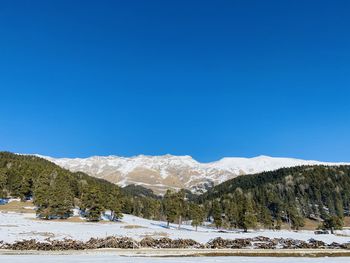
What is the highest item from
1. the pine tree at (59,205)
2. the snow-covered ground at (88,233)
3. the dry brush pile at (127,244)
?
the pine tree at (59,205)

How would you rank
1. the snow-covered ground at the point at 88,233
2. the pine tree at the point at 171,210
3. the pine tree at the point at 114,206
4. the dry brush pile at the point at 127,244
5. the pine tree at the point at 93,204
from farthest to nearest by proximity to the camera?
the pine tree at the point at 114,206 < the pine tree at the point at 171,210 < the pine tree at the point at 93,204 < the snow-covered ground at the point at 88,233 < the dry brush pile at the point at 127,244

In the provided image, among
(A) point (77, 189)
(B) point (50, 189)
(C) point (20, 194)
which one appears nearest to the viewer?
(B) point (50, 189)

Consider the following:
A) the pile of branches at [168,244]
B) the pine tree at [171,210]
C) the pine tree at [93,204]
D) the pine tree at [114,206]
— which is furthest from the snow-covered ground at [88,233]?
the pine tree at [114,206]

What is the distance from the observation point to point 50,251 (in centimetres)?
4838

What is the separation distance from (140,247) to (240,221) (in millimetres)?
92258

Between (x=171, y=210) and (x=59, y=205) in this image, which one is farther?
(x=171, y=210)

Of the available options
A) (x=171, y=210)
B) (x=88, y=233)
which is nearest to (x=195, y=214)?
(x=171, y=210)

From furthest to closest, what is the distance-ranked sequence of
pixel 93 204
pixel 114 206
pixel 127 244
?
pixel 114 206, pixel 93 204, pixel 127 244

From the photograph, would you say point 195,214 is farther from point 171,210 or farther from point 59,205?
point 59,205

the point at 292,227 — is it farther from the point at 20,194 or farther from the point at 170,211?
the point at 20,194

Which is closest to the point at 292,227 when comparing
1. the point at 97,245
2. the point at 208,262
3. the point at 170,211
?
the point at 170,211

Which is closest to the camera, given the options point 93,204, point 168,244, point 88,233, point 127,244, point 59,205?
point 127,244

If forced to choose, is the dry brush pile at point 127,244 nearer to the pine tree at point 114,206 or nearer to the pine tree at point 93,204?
the pine tree at point 93,204

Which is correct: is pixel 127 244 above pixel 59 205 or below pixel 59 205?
below
